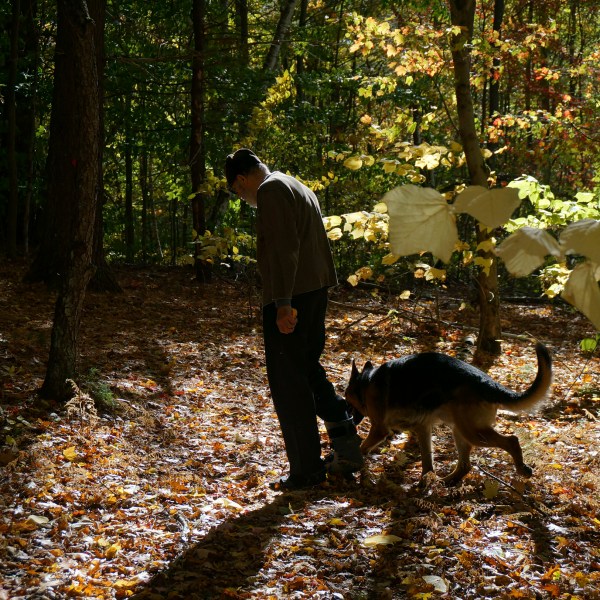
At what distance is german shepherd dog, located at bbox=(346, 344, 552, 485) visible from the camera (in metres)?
4.42

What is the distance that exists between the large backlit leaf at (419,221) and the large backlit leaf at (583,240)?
101 millimetres

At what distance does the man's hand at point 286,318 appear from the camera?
4383 mm

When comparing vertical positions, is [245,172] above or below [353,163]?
below

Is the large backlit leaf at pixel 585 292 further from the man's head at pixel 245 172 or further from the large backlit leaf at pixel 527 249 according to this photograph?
the man's head at pixel 245 172

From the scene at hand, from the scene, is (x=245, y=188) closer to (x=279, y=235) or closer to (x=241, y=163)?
(x=241, y=163)

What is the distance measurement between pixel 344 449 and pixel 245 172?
225 cm

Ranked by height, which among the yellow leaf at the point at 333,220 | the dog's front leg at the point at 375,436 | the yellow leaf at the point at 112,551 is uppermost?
the yellow leaf at the point at 333,220

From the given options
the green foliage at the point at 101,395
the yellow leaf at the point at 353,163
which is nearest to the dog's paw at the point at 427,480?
the yellow leaf at the point at 353,163

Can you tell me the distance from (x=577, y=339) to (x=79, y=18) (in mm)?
9201

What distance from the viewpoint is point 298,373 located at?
4656mm

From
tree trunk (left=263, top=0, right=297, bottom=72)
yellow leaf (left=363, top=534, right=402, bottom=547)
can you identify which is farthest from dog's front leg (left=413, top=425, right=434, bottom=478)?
tree trunk (left=263, top=0, right=297, bottom=72)

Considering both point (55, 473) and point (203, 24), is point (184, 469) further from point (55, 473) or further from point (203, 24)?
point (203, 24)

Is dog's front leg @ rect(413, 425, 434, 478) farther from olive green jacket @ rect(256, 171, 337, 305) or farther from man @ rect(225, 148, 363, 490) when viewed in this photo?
olive green jacket @ rect(256, 171, 337, 305)

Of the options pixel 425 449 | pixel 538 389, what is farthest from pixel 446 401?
pixel 538 389
